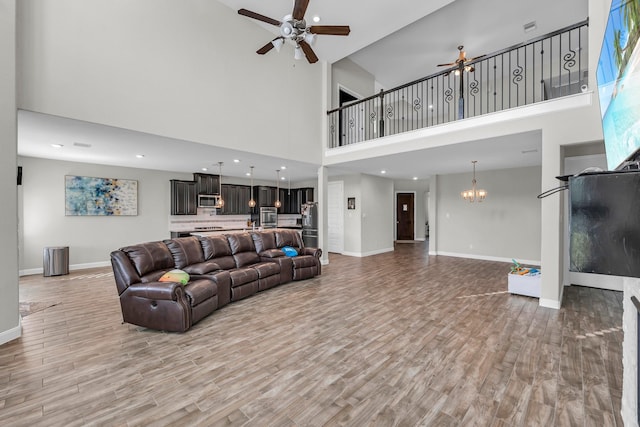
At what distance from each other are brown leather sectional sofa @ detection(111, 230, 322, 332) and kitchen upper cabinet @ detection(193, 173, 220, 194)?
12.4 ft

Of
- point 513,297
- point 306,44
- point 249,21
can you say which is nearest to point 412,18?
point 306,44

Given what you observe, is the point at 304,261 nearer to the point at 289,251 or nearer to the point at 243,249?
the point at 289,251

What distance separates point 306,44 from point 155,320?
412cm

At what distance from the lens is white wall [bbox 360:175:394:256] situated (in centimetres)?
856

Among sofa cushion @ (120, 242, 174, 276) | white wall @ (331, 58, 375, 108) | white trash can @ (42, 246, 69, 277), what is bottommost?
white trash can @ (42, 246, 69, 277)

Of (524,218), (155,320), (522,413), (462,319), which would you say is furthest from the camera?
(524,218)

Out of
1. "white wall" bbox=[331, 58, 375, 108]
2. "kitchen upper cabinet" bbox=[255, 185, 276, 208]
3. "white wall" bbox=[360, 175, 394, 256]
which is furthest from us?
"kitchen upper cabinet" bbox=[255, 185, 276, 208]

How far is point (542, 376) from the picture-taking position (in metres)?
2.30

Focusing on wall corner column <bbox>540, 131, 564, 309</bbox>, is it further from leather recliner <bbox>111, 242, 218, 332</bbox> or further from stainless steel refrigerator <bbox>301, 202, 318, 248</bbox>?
stainless steel refrigerator <bbox>301, 202, 318, 248</bbox>

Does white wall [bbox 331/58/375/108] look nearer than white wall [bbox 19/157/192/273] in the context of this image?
No

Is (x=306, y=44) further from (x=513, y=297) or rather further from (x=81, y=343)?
(x=513, y=297)

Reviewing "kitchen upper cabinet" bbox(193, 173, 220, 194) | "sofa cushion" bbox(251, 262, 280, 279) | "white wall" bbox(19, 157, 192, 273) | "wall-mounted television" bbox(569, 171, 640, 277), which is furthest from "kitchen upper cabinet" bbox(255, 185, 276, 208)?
"wall-mounted television" bbox(569, 171, 640, 277)

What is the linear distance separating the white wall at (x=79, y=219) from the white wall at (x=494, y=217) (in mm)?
8447

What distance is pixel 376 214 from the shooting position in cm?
904
